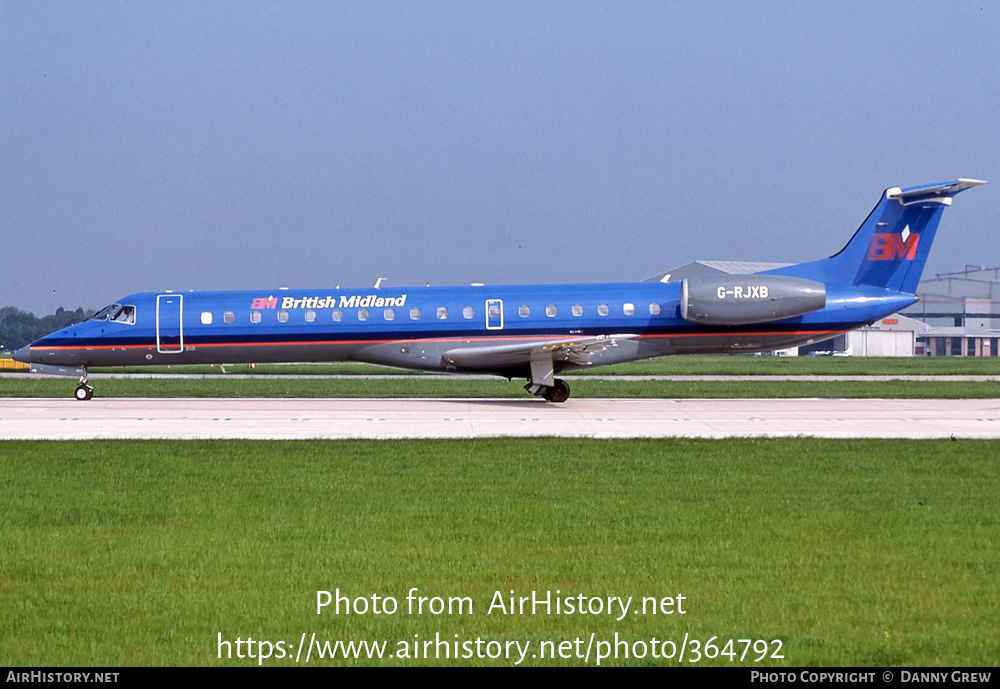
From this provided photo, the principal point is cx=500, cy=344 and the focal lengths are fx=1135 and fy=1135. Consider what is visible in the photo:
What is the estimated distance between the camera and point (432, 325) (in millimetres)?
29016

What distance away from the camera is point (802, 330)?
95.8 feet

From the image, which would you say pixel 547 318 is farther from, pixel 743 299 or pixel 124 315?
pixel 124 315

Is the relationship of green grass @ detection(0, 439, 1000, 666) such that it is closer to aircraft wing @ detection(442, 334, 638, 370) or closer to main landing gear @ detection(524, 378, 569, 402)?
aircraft wing @ detection(442, 334, 638, 370)

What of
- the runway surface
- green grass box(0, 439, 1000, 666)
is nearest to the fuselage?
the runway surface

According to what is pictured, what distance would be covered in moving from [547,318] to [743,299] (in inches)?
194

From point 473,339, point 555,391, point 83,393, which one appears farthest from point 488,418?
point 83,393

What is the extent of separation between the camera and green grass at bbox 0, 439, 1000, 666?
305 inches

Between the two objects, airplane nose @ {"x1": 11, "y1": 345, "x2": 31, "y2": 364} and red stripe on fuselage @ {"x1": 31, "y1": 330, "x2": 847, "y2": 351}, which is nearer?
red stripe on fuselage @ {"x1": 31, "y1": 330, "x2": 847, "y2": 351}

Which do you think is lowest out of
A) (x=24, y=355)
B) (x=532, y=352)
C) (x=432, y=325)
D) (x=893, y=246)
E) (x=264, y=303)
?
(x=532, y=352)

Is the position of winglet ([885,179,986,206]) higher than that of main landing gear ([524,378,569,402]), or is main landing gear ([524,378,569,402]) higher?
winglet ([885,179,986,206])

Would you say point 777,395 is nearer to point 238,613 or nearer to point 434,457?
point 434,457

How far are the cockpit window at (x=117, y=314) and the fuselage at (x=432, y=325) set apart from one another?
0.04m

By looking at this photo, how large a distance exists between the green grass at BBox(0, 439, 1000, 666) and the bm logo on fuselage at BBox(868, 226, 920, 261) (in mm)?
12919
